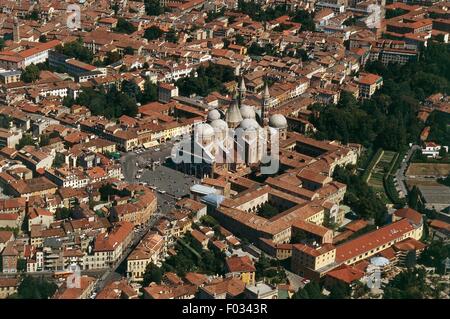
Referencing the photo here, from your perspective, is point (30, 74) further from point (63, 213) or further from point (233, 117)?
point (63, 213)

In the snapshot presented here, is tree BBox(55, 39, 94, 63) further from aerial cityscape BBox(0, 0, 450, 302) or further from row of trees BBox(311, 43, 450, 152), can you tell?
row of trees BBox(311, 43, 450, 152)

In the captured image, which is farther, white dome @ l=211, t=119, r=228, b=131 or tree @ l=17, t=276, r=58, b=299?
white dome @ l=211, t=119, r=228, b=131

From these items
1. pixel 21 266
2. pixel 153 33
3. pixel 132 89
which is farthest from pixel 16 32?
pixel 21 266

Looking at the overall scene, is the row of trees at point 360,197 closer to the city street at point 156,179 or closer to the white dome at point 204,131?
the white dome at point 204,131

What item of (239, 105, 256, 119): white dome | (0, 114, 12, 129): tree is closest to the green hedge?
(239, 105, 256, 119): white dome

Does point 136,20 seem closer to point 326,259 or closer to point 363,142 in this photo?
point 363,142

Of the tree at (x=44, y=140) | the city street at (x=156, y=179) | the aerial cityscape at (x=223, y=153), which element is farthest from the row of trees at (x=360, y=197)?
the tree at (x=44, y=140)
